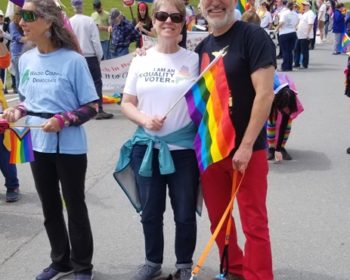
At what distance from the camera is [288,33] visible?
14750mm

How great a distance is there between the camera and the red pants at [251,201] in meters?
3.22

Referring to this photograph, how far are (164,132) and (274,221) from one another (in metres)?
1.86

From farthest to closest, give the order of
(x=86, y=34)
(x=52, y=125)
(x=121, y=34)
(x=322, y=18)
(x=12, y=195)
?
(x=322, y=18), (x=121, y=34), (x=86, y=34), (x=12, y=195), (x=52, y=125)

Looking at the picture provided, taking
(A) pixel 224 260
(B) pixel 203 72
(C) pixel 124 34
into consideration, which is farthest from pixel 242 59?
(C) pixel 124 34

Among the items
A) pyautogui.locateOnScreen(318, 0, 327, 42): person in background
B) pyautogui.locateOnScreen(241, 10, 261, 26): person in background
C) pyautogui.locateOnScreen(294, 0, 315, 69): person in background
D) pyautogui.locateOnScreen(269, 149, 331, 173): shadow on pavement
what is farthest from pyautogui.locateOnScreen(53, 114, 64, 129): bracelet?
pyautogui.locateOnScreen(318, 0, 327, 42): person in background

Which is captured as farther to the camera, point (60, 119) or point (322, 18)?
point (322, 18)

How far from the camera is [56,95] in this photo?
3.36 metres

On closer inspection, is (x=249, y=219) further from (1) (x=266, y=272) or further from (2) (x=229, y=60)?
(2) (x=229, y=60)

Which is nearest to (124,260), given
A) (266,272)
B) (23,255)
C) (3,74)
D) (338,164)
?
(23,255)

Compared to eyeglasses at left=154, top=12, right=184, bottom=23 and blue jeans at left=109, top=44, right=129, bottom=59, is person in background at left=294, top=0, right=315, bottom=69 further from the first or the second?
eyeglasses at left=154, top=12, right=184, bottom=23

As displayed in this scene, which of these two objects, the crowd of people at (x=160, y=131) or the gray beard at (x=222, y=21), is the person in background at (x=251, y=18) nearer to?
the crowd of people at (x=160, y=131)

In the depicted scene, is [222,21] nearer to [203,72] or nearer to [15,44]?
[203,72]

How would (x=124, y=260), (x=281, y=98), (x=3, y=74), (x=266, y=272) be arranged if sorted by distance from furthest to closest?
(x=3, y=74) < (x=281, y=98) < (x=124, y=260) < (x=266, y=272)

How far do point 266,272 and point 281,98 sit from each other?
3.11 metres
